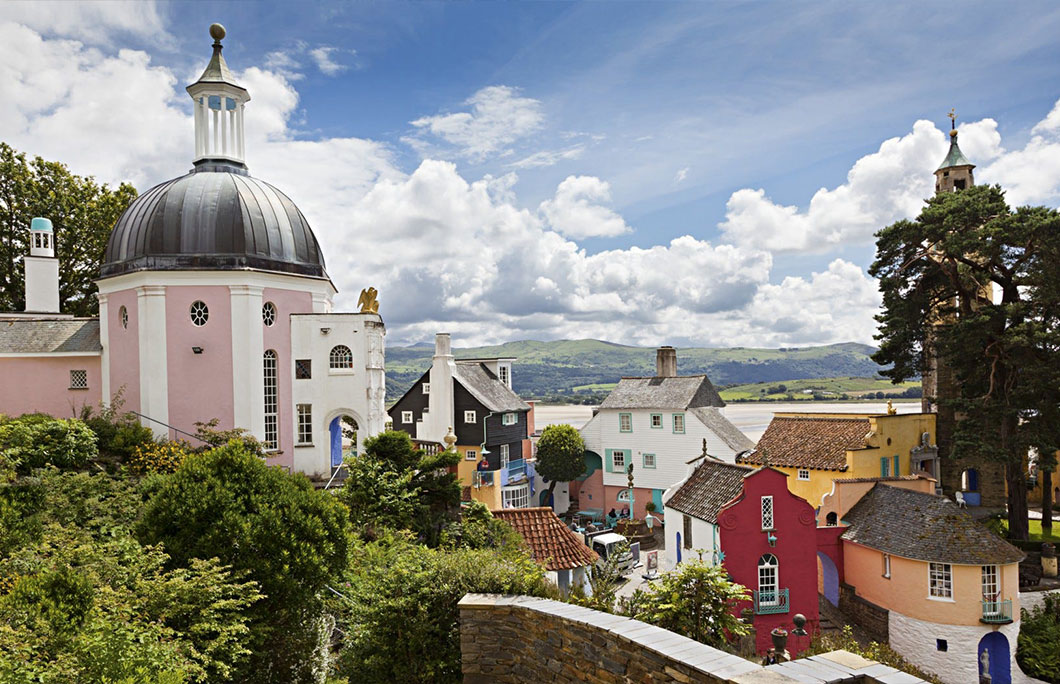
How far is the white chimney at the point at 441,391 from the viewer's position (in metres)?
40.4

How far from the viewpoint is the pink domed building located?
76.7 feet

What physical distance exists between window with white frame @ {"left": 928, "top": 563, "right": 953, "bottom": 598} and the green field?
11533cm

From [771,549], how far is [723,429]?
68.4ft

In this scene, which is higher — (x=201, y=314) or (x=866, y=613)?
(x=201, y=314)

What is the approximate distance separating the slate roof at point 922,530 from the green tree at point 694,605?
17.5m

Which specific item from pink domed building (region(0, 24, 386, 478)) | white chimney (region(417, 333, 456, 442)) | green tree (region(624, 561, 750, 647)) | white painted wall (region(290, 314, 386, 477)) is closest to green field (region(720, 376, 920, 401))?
white chimney (region(417, 333, 456, 442))

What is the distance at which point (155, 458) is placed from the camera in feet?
69.1

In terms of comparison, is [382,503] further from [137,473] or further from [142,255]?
[142,255]

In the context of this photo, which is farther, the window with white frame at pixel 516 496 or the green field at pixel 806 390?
the green field at pixel 806 390

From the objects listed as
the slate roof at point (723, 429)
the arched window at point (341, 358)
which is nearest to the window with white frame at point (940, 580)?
the slate roof at point (723, 429)

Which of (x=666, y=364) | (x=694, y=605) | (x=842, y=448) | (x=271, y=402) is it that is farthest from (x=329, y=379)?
(x=666, y=364)

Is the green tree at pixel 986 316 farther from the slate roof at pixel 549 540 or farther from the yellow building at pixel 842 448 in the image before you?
the slate roof at pixel 549 540

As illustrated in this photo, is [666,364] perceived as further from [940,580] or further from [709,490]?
[940,580]

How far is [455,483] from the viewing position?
1891cm
